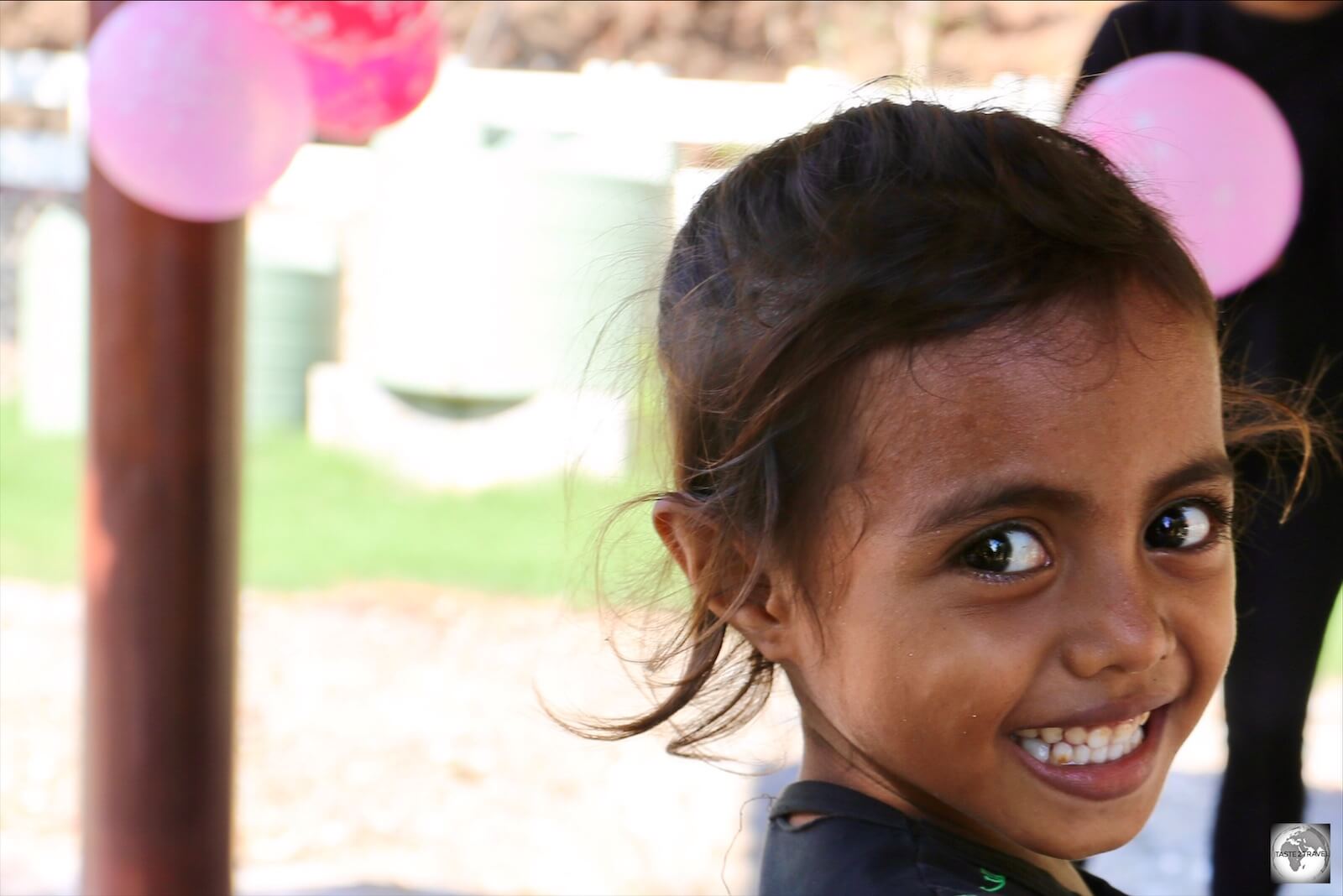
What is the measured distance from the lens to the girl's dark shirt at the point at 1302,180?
81.0 inches

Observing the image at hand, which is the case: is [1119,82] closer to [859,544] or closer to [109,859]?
[859,544]

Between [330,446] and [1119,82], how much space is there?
6733 millimetres

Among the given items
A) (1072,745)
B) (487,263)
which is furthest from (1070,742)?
(487,263)

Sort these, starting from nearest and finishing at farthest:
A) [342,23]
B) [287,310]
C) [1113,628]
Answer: [1113,628]
[342,23]
[287,310]

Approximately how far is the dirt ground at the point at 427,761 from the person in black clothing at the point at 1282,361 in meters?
0.86

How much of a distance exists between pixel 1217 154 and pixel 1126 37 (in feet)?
0.71

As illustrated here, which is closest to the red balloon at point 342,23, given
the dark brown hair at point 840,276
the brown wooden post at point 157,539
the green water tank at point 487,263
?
the brown wooden post at point 157,539

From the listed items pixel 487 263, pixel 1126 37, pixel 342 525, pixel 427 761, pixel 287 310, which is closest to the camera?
pixel 1126 37

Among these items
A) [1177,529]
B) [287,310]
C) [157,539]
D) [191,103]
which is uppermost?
[191,103]

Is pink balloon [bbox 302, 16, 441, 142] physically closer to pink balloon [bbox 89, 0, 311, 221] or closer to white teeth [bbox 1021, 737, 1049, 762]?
pink balloon [bbox 89, 0, 311, 221]

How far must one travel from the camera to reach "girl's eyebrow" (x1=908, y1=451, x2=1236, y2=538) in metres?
1.12

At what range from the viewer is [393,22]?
2.62 meters

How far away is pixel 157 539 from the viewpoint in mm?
2637

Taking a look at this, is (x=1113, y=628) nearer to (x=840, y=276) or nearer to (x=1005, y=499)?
(x=1005, y=499)
